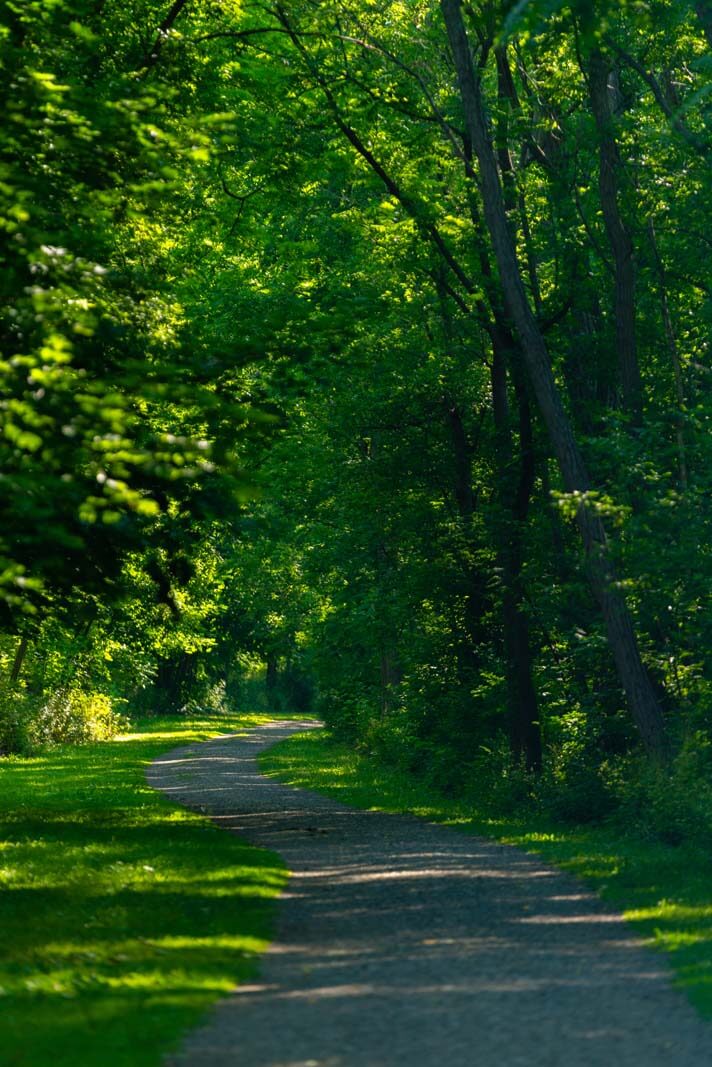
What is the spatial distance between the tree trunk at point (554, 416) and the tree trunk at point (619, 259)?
144 centimetres

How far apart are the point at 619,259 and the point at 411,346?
5.92 m

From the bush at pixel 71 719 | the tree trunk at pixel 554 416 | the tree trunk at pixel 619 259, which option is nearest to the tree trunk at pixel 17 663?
→ the bush at pixel 71 719

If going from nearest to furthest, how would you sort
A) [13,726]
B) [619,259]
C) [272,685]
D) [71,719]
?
1. [619,259]
2. [13,726]
3. [71,719]
4. [272,685]

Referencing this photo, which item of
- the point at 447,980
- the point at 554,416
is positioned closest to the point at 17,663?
the point at 554,416

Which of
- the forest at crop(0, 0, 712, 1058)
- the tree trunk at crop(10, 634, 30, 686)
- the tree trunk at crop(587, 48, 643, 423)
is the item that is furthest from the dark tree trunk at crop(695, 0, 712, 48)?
the tree trunk at crop(10, 634, 30, 686)

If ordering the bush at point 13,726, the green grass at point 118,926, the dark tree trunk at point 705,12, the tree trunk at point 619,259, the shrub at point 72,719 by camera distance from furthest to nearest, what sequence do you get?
1. the shrub at point 72,719
2. the bush at point 13,726
3. the tree trunk at point 619,259
4. the dark tree trunk at point 705,12
5. the green grass at point 118,926

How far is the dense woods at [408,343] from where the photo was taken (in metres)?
13.4

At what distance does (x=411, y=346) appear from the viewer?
1072 inches

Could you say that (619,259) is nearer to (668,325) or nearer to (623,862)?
(668,325)

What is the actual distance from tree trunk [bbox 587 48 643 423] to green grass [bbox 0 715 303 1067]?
30.1ft

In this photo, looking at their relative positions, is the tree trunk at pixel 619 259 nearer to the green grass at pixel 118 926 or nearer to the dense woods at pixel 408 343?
the dense woods at pixel 408 343

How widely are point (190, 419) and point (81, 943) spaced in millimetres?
5985

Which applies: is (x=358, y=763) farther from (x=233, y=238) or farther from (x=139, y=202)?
(x=139, y=202)

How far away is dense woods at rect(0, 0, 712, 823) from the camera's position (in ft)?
44.0
